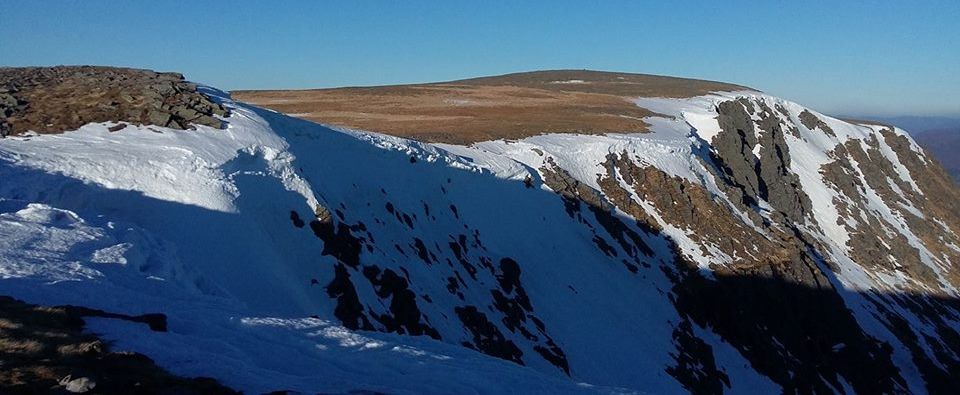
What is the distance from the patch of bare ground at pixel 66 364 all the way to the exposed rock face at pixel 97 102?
1181 centimetres

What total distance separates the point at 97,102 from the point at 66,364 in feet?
49.7

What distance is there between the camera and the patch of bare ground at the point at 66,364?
235 inches

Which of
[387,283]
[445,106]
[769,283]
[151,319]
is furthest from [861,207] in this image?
[151,319]

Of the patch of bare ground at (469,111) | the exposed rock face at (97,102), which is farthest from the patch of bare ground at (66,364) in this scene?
the patch of bare ground at (469,111)

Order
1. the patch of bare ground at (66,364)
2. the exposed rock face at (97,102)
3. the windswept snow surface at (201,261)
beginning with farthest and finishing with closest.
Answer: the exposed rock face at (97,102) < the windswept snow surface at (201,261) < the patch of bare ground at (66,364)

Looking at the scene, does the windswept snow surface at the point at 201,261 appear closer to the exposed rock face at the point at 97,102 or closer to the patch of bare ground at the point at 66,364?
the patch of bare ground at the point at 66,364

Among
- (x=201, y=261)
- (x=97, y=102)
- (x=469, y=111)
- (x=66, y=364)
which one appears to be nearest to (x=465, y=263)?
(x=201, y=261)

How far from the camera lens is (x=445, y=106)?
202 feet

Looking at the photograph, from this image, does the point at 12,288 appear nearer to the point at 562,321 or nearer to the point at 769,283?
the point at 562,321

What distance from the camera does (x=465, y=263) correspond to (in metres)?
23.5

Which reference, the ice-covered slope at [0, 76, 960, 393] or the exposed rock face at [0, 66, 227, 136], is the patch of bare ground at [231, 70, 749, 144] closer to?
the ice-covered slope at [0, 76, 960, 393]

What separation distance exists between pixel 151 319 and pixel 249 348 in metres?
1.23

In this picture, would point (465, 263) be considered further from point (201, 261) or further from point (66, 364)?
point (66, 364)

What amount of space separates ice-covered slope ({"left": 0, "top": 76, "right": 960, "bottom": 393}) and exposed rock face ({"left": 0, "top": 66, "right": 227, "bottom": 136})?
2.98 feet
